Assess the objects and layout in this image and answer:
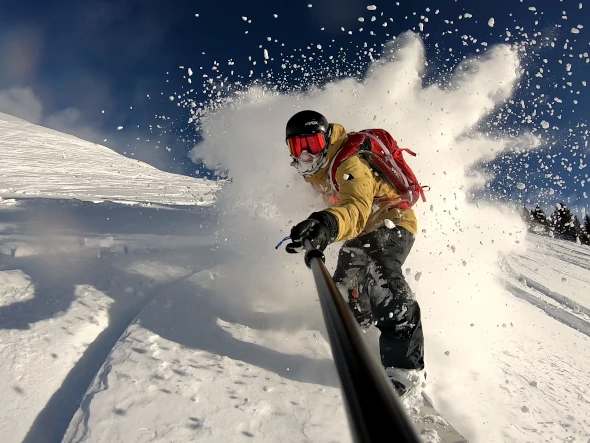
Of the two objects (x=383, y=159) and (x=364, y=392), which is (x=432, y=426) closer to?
(x=383, y=159)

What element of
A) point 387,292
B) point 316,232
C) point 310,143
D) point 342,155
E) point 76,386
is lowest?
point 76,386

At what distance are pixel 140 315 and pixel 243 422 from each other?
1.53 m

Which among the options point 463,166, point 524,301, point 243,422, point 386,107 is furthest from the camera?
point 386,107

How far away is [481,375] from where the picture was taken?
3062 mm

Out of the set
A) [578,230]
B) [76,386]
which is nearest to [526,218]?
[578,230]

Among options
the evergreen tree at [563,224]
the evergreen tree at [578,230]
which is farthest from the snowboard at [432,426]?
the evergreen tree at [578,230]

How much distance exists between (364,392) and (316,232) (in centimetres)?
165

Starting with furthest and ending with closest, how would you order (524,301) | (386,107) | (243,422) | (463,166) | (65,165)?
(65,165) → (386,107) → (463,166) → (524,301) → (243,422)

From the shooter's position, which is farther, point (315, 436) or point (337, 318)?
point (315, 436)

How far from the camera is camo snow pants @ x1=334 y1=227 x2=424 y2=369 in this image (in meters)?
2.79

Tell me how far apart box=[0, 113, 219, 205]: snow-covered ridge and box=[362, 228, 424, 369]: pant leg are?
9.39m

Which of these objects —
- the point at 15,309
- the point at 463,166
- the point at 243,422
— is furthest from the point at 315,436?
the point at 463,166

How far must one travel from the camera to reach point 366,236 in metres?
3.42

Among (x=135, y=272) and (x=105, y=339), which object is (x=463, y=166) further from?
(x=105, y=339)
